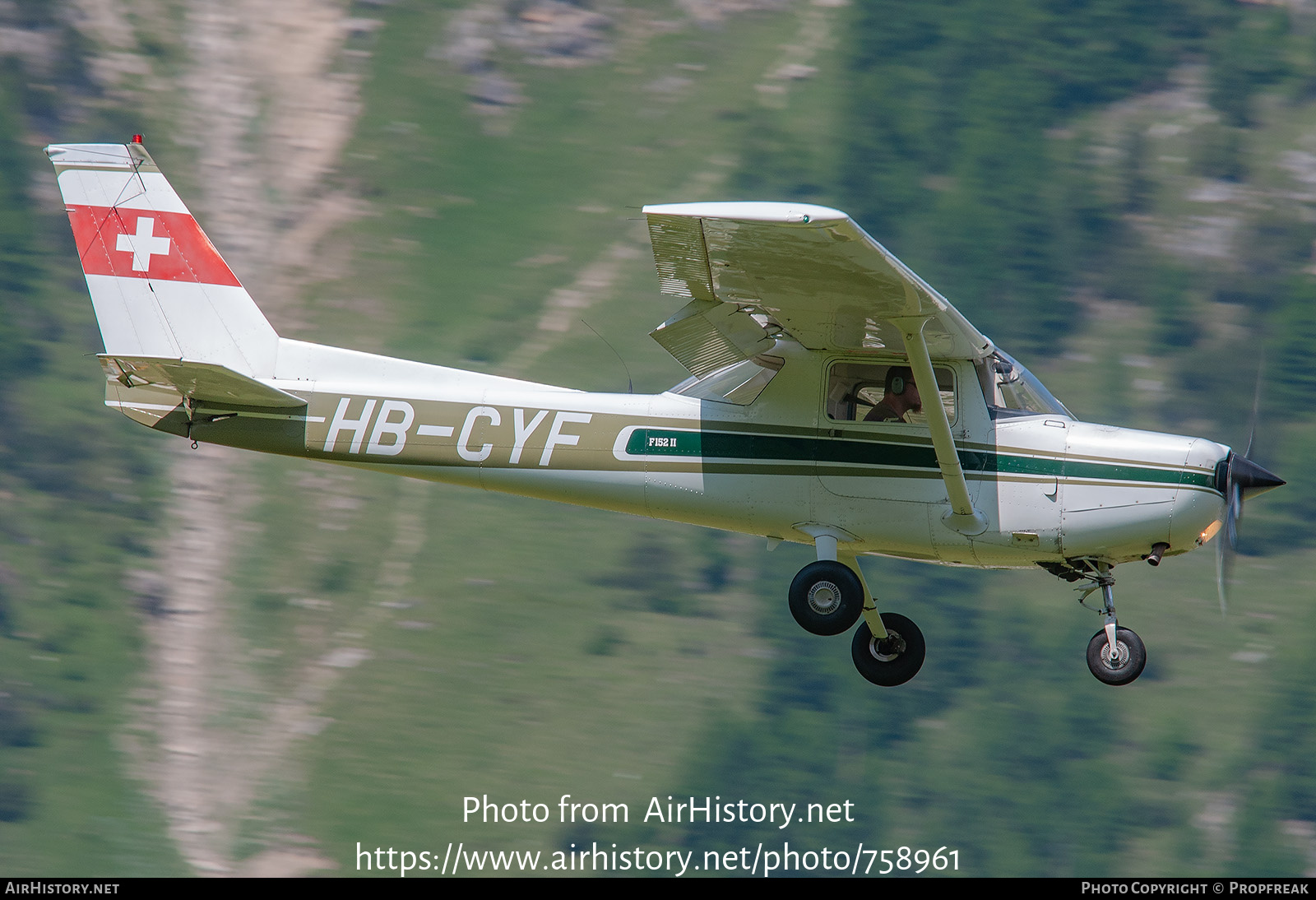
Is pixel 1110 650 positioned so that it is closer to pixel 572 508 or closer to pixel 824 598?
pixel 824 598

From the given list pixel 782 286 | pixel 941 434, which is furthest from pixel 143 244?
pixel 941 434

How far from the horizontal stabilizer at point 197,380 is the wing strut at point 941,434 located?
556 cm

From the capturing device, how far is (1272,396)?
77625 mm

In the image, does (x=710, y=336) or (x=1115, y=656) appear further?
(x=710, y=336)

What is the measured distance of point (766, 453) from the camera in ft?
46.0

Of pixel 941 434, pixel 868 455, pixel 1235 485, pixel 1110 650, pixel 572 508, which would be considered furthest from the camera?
pixel 572 508

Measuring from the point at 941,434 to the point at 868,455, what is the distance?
0.75m

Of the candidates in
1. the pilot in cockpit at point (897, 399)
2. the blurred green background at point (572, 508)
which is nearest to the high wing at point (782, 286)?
the pilot in cockpit at point (897, 399)

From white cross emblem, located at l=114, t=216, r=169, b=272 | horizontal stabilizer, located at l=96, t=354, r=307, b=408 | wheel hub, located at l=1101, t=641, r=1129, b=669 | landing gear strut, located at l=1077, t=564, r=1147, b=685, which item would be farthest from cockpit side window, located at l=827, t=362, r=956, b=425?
white cross emblem, located at l=114, t=216, r=169, b=272

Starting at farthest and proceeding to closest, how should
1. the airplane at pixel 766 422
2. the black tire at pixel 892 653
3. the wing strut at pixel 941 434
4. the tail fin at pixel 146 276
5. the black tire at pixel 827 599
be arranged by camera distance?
the tail fin at pixel 146 276
the black tire at pixel 892 653
the black tire at pixel 827 599
the airplane at pixel 766 422
the wing strut at pixel 941 434

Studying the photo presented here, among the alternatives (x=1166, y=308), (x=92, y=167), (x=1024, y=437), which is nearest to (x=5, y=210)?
(x=1166, y=308)

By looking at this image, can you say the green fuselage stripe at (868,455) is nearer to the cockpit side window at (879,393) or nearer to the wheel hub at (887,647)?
the cockpit side window at (879,393)

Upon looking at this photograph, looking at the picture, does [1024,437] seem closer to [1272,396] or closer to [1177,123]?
[1272,396]

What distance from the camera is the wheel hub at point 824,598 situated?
13.6m
